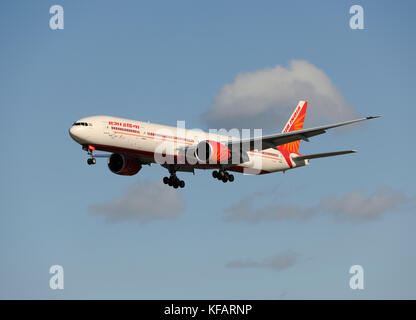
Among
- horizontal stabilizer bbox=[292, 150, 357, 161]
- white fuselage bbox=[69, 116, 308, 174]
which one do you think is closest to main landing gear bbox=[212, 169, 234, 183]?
white fuselage bbox=[69, 116, 308, 174]

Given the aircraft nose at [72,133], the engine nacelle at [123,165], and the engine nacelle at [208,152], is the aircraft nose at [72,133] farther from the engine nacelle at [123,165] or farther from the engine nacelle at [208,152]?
the engine nacelle at [208,152]

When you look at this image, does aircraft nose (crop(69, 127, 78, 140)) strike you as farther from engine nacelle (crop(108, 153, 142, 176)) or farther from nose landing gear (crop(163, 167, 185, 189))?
nose landing gear (crop(163, 167, 185, 189))

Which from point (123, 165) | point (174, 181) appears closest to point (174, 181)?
point (174, 181)

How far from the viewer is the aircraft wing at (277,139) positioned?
56031mm

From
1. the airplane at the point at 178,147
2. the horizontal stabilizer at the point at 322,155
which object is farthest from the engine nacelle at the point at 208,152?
the horizontal stabilizer at the point at 322,155

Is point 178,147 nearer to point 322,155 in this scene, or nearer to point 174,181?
point 174,181

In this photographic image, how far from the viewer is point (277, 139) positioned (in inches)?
2365

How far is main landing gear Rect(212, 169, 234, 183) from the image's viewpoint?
6347cm
